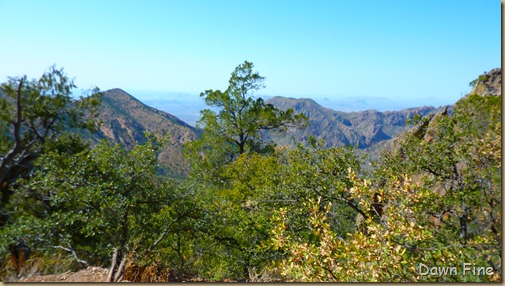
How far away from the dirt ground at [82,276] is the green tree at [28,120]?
3921mm

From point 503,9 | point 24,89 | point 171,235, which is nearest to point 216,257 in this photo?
point 171,235

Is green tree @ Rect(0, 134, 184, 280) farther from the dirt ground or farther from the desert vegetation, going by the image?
the dirt ground

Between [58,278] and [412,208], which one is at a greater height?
[412,208]

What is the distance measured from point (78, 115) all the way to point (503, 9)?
42.2 ft

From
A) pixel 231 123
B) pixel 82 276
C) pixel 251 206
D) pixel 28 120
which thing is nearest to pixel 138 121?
pixel 231 123

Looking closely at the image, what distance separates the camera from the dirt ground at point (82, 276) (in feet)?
25.1

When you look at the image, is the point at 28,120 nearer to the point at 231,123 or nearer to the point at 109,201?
the point at 109,201

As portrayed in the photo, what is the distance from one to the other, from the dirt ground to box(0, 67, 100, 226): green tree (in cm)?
392

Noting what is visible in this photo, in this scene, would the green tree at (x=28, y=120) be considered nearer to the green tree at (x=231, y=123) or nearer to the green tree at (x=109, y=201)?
the green tree at (x=109, y=201)

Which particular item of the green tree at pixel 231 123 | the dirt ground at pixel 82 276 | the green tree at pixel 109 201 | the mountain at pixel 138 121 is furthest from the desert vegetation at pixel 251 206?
Result: the mountain at pixel 138 121

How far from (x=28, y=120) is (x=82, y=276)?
564 cm

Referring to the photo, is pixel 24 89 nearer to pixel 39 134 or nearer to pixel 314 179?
pixel 39 134

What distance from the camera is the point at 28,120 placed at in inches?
413

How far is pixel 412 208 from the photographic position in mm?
5191
